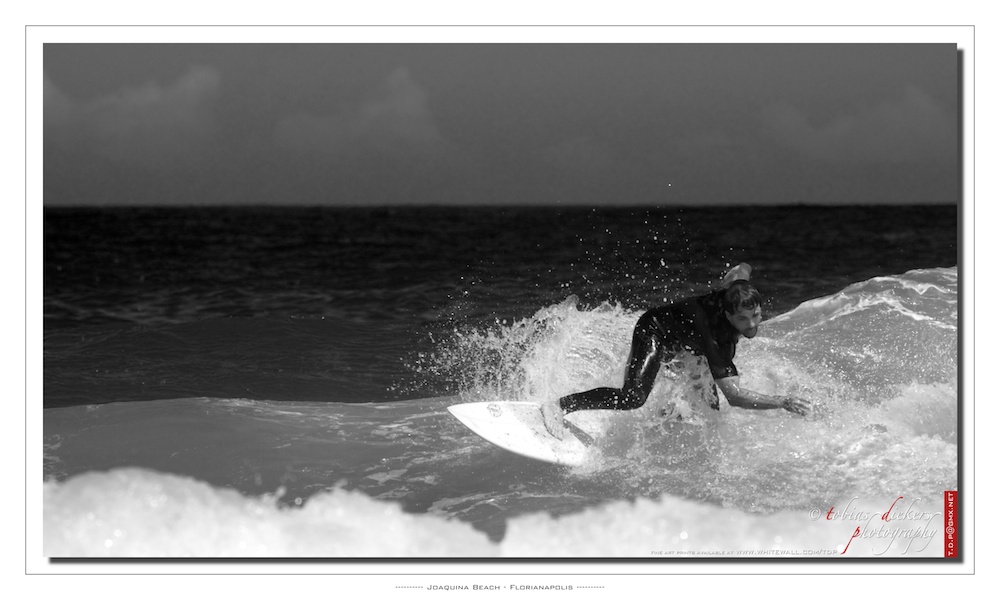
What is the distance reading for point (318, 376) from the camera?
22.4ft

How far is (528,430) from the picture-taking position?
5281 mm

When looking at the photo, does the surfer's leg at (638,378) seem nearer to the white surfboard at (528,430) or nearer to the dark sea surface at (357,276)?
the white surfboard at (528,430)

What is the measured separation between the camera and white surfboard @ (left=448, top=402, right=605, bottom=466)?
16.7 feet

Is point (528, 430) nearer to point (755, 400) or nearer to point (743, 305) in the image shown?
point (755, 400)

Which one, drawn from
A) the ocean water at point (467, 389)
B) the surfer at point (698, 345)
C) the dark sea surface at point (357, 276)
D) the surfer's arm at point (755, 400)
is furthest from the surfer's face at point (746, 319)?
the dark sea surface at point (357, 276)

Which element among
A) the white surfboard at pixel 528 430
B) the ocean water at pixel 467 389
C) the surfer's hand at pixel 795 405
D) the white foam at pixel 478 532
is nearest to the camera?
the white foam at pixel 478 532

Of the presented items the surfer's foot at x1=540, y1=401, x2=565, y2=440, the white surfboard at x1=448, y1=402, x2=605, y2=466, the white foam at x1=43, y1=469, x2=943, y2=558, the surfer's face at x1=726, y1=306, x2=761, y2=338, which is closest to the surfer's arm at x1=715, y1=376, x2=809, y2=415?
the surfer's face at x1=726, y1=306, x2=761, y2=338

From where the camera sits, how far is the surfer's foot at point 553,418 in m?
5.29

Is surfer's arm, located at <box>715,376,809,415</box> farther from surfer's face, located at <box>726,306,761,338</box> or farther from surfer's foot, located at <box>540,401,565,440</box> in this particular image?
surfer's foot, located at <box>540,401,565,440</box>

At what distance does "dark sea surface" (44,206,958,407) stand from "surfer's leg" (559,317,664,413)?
4.61 ft

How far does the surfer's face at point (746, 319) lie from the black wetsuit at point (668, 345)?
0.26ft

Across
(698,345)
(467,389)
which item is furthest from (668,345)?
(467,389)
